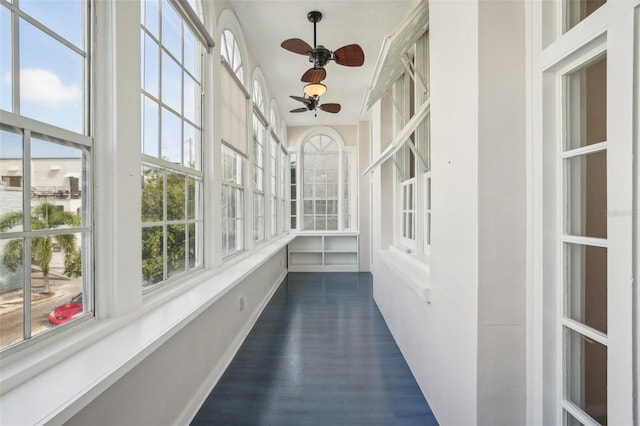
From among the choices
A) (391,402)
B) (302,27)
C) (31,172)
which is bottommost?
(391,402)

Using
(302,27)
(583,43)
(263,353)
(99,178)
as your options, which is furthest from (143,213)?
(302,27)

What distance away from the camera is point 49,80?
117 centimetres

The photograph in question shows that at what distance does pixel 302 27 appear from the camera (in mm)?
3516

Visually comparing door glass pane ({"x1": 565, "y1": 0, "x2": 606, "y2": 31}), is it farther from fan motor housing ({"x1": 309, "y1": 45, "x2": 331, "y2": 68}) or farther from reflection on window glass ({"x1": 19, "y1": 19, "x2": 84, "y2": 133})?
fan motor housing ({"x1": 309, "y1": 45, "x2": 331, "y2": 68})

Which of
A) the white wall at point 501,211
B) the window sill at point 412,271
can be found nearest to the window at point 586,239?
the white wall at point 501,211

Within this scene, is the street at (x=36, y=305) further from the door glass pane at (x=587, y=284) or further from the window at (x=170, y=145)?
the door glass pane at (x=587, y=284)

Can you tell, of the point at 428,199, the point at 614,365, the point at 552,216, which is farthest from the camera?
the point at 428,199

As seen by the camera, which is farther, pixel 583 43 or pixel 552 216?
pixel 552 216

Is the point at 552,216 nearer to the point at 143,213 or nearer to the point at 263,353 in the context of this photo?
the point at 143,213

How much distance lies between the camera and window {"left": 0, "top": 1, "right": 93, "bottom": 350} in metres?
1.01

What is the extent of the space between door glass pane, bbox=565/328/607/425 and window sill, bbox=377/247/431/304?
2.82 ft

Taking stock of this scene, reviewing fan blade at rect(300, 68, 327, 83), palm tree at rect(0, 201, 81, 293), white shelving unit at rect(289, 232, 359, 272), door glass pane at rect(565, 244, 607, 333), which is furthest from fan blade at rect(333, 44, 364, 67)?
white shelving unit at rect(289, 232, 359, 272)

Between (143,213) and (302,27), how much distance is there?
2.87 metres

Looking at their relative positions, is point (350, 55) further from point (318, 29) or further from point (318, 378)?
point (318, 378)
